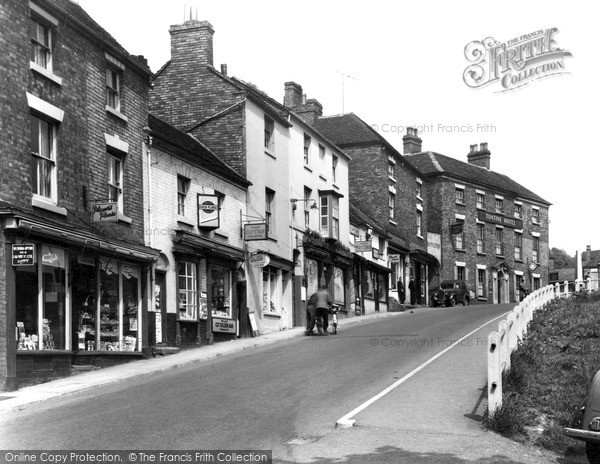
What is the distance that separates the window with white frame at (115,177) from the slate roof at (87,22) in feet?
8.82

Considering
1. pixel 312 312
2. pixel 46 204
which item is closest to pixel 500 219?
pixel 312 312

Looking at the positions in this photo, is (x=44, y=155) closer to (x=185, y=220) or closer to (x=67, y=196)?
(x=67, y=196)

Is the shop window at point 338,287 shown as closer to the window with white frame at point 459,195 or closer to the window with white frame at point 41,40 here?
the window with white frame at point 41,40

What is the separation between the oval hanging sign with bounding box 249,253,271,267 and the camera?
29.1 meters

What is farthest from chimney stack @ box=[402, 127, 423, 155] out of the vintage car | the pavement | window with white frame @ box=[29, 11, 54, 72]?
the vintage car

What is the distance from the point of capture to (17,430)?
11367 millimetres

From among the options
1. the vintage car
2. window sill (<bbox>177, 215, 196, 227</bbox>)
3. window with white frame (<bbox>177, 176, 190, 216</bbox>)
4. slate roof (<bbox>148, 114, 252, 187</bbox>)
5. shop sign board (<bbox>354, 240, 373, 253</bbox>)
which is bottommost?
the vintage car

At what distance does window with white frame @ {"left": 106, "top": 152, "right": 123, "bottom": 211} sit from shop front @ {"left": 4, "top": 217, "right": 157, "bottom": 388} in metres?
1.31

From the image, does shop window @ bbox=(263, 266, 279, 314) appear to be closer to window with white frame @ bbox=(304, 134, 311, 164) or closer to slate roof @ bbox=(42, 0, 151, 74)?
window with white frame @ bbox=(304, 134, 311, 164)

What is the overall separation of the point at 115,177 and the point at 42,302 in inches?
198

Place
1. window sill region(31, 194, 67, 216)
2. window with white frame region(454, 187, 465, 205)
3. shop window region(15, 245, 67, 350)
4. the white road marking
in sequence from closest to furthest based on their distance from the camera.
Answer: the white road marking
shop window region(15, 245, 67, 350)
window sill region(31, 194, 67, 216)
window with white frame region(454, 187, 465, 205)

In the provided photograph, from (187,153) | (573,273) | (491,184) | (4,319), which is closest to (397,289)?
(491,184)

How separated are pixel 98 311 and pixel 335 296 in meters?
20.5

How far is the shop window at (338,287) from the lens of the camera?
3964 centimetres
